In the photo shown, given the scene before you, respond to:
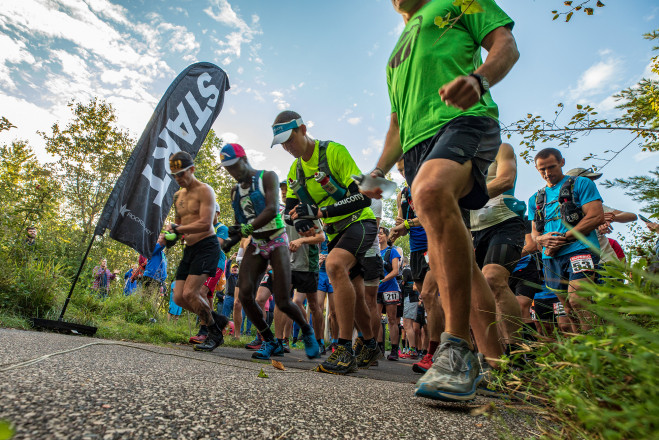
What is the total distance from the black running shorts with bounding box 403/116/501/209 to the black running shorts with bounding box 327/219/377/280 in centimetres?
157

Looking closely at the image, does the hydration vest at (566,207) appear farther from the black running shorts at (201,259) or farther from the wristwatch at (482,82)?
the black running shorts at (201,259)

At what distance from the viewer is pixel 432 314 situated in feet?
13.0

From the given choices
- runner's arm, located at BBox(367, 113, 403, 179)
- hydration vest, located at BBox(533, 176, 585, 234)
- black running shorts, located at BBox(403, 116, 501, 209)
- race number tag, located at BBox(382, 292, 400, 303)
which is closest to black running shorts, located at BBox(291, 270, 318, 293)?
race number tag, located at BBox(382, 292, 400, 303)

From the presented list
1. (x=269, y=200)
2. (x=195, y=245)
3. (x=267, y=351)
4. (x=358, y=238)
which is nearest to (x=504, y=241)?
(x=358, y=238)

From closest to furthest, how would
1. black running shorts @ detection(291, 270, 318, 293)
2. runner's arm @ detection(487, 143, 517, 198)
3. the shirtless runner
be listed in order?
runner's arm @ detection(487, 143, 517, 198), the shirtless runner, black running shorts @ detection(291, 270, 318, 293)

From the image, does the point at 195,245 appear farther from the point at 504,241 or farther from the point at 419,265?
the point at 504,241

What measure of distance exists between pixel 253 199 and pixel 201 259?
3.71ft

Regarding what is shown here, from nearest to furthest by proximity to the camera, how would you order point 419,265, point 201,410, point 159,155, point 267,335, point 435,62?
point 201,410, point 435,62, point 267,335, point 419,265, point 159,155

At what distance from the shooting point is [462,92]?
1.61 m

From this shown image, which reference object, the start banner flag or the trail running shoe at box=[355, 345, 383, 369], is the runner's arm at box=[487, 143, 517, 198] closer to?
the trail running shoe at box=[355, 345, 383, 369]

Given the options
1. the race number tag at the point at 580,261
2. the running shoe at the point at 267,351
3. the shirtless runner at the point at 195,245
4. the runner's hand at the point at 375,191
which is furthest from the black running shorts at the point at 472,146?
the shirtless runner at the point at 195,245

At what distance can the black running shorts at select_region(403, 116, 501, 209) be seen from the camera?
1.77 metres

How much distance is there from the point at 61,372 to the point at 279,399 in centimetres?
79

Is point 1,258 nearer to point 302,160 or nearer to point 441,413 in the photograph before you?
point 302,160
